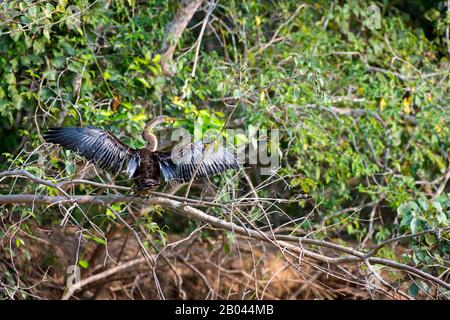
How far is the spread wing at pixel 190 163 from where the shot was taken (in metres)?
4.50

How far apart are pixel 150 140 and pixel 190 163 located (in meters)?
0.45

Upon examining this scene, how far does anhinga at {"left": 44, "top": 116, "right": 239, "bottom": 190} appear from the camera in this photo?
4.17 m

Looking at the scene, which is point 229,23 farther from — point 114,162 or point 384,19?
point 114,162

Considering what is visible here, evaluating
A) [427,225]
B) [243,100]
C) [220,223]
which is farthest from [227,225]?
Result: [243,100]

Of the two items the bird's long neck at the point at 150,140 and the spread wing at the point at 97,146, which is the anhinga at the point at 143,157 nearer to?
the spread wing at the point at 97,146

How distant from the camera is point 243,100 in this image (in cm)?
541

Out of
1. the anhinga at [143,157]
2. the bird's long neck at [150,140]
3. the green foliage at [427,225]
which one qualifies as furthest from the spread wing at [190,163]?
the green foliage at [427,225]

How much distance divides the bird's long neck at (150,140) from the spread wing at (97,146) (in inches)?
17.7

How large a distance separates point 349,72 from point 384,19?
2.36ft

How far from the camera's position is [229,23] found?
6566 mm

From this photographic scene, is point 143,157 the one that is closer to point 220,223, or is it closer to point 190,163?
point 190,163

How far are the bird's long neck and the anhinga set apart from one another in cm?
17

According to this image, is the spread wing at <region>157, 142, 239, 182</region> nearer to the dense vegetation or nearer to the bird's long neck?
the dense vegetation
